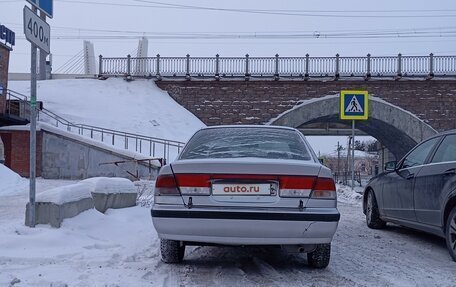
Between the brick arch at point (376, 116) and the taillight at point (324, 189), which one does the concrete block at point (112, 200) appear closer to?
the taillight at point (324, 189)

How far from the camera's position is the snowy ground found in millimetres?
4910

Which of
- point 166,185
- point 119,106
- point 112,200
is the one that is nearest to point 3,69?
point 119,106

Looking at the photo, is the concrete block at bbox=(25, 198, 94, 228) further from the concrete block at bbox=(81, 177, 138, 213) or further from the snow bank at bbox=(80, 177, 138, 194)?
the concrete block at bbox=(81, 177, 138, 213)

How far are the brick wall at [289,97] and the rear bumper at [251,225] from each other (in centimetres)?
2546

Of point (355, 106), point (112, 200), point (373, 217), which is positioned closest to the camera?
point (112, 200)

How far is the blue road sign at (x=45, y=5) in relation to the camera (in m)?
6.80

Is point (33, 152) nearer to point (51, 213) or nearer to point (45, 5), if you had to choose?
point (51, 213)

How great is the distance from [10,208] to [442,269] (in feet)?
25.4

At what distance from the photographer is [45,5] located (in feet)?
23.2

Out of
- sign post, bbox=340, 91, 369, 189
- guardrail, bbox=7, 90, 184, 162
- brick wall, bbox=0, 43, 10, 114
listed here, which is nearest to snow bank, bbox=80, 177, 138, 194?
sign post, bbox=340, 91, 369, 189

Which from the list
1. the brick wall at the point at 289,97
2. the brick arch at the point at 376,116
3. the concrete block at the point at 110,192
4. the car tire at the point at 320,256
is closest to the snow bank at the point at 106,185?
the concrete block at the point at 110,192

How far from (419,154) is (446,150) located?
2.71ft

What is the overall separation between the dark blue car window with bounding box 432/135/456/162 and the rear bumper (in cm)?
248

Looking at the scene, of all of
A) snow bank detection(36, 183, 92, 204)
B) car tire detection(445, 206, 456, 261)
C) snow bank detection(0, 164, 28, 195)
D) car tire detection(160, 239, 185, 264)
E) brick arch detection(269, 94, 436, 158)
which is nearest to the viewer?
car tire detection(160, 239, 185, 264)
